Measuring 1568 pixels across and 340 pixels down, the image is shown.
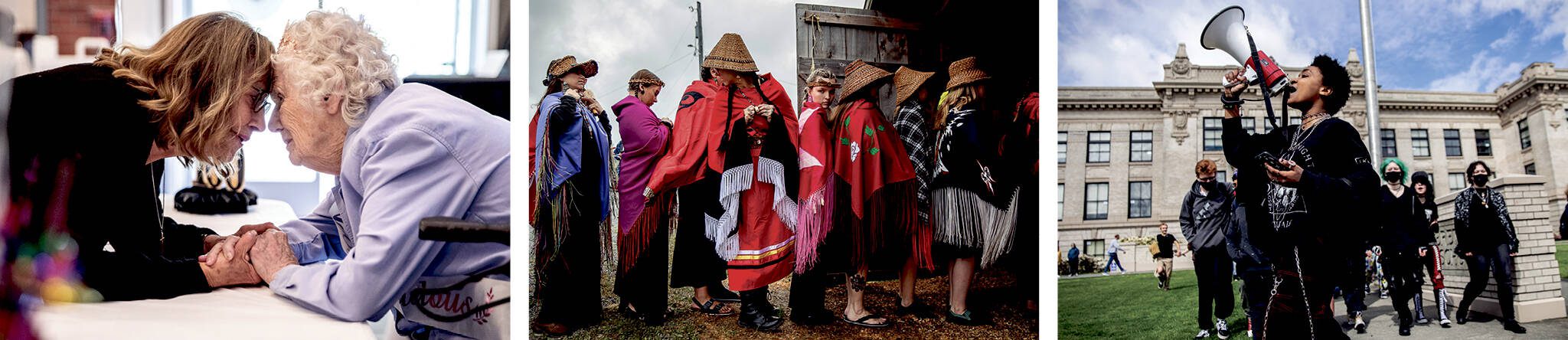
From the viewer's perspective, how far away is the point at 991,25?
13.3 ft

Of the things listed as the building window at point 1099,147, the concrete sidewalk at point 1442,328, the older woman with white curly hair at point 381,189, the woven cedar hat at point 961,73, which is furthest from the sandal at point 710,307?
the concrete sidewalk at point 1442,328

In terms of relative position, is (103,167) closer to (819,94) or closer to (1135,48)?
(819,94)

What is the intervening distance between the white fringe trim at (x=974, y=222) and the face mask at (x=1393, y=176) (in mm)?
1518

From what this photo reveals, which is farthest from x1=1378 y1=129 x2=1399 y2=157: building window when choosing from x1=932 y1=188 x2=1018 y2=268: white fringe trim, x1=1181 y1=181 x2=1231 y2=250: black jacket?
x1=932 y1=188 x2=1018 y2=268: white fringe trim

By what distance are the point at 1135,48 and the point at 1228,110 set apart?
0.52 metres

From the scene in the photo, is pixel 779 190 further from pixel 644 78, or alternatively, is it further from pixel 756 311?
pixel 644 78

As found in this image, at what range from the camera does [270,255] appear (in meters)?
2.62

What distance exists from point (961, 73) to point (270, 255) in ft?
8.84

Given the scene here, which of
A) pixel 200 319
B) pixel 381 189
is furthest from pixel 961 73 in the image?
pixel 200 319

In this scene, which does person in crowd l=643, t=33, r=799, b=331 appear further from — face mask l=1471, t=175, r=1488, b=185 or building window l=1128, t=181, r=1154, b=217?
face mask l=1471, t=175, r=1488, b=185

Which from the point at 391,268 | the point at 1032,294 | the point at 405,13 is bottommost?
the point at 1032,294

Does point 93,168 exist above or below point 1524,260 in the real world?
above

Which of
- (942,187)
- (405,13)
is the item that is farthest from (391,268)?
(942,187)

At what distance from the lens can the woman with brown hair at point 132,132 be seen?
2.53 metres
